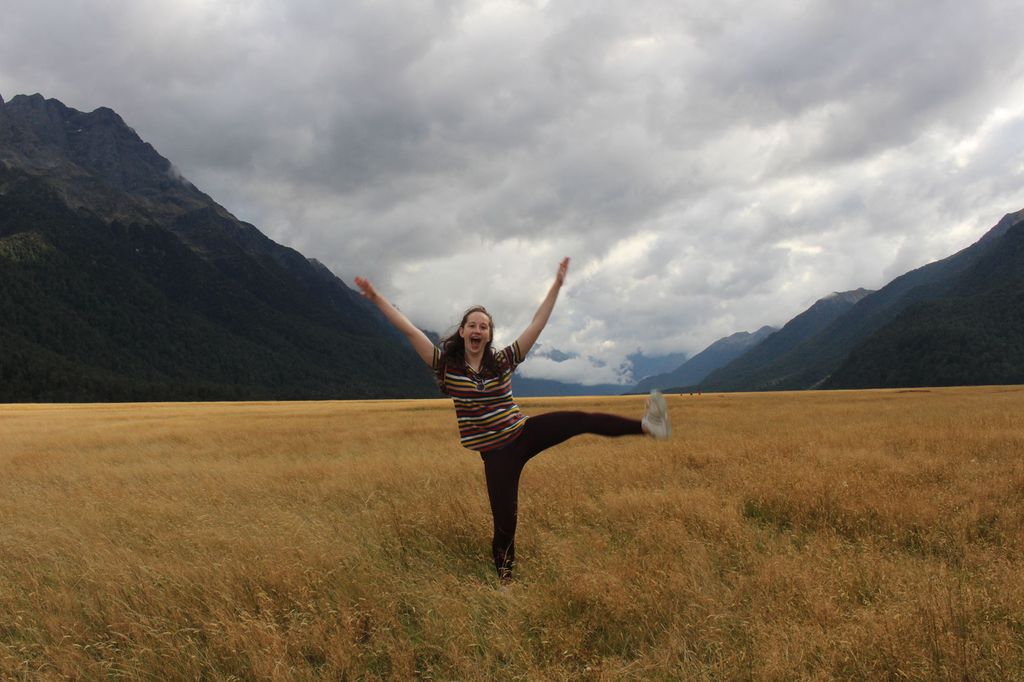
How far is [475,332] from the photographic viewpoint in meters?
4.83

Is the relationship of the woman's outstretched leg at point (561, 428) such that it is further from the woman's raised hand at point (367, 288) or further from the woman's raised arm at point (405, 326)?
the woman's raised hand at point (367, 288)

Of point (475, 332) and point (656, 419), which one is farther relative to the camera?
point (656, 419)

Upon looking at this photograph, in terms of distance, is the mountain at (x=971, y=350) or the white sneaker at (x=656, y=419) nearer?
the white sneaker at (x=656, y=419)

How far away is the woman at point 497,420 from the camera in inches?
189

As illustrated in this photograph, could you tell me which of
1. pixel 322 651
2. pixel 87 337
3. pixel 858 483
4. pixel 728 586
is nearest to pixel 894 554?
pixel 728 586

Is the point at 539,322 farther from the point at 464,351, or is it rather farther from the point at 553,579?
the point at 553,579

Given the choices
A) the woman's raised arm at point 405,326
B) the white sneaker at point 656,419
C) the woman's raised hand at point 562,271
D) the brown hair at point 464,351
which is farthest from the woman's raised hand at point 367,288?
the white sneaker at point 656,419

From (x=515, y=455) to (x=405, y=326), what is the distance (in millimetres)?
1683

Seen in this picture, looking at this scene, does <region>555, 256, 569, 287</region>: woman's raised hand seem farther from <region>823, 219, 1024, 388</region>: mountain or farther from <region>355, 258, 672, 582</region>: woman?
<region>823, 219, 1024, 388</region>: mountain

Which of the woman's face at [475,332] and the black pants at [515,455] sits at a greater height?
the woman's face at [475,332]

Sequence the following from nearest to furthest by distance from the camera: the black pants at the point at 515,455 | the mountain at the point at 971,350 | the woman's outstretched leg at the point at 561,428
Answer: the black pants at the point at 515,455, the woman's outstretched leg at the point at 561,428, the mountain at the point at 971,350

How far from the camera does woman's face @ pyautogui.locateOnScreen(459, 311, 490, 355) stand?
4.85m

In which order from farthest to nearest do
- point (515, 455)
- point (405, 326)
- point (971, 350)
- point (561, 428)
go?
point (971, 350)
point (405, 326)
point (561, 428)
point (515, 455)

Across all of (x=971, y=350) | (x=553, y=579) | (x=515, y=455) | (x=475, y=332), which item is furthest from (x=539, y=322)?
(x=971, y=350)
